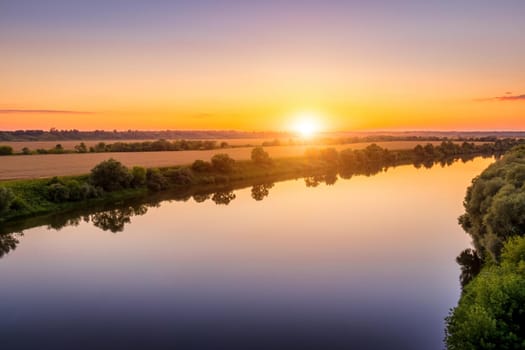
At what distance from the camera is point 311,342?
11.4m

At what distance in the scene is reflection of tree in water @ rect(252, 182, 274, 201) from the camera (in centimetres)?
3619

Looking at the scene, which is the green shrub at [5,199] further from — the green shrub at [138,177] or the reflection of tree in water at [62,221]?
the green shrub at [138,177]

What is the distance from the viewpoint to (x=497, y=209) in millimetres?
13414

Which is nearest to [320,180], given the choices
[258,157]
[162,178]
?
[258,157]

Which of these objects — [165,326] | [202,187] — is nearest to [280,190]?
[202,187]

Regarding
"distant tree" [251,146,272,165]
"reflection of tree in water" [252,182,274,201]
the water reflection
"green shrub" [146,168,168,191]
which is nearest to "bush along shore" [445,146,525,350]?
the water reflection

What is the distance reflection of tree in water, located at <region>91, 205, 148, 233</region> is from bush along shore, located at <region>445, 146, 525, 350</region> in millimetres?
19695

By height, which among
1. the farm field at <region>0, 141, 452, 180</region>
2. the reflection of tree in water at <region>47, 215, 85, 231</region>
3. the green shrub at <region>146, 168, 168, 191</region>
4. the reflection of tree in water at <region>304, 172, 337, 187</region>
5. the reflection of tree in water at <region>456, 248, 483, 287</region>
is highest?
the farm field at <region>0, 141, 452, 180</region>

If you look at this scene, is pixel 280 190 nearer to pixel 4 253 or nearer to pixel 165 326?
pixel 4 253

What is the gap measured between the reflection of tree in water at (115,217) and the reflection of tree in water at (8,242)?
185 inches

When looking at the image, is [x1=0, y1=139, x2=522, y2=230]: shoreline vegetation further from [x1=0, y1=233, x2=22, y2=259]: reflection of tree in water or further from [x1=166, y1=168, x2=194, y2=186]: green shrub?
[x1=0, y1=233, x2=22, y2=259]: reflection of tree in water

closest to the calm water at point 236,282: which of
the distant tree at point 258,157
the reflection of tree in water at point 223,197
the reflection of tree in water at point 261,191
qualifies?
the reflection of tree in water at point 223,197

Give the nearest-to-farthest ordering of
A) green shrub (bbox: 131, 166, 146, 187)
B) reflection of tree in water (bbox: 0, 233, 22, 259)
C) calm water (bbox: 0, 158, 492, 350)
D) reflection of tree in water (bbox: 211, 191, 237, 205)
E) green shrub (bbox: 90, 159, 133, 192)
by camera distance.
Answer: calm water (bbox: 0, 158, 492, 350) → reflection of tree in water (bbox: 0, 233, 22, 259) → green shrub (bbox: 90, 159, 133, 192) → reflection of tree in water (bbox: 211, 191, 237, 205) → green shrub (bbox: 131, 166, 146, 187)

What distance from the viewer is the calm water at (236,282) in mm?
11883
